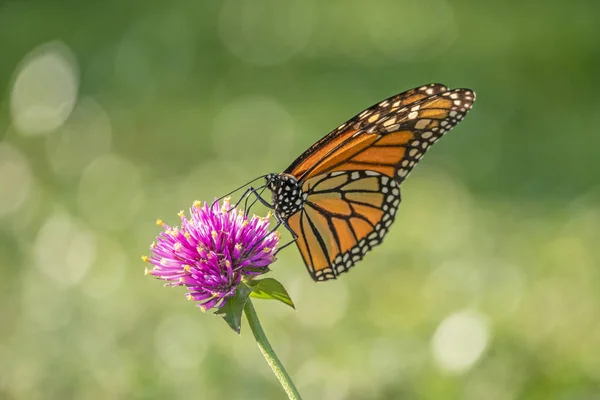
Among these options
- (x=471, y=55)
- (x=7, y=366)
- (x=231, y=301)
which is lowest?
(x=231, y=301)

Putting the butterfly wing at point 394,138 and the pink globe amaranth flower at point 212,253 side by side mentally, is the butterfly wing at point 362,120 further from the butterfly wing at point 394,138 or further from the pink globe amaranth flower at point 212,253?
the pink globe amaranth flower at point 212,253

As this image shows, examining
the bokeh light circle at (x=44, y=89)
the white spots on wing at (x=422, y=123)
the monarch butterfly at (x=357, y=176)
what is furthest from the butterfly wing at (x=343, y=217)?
the bokeh light circle at (x=44, y=89)

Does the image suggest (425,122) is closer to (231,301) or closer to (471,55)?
(231,301)

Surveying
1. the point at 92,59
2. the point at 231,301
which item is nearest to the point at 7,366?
the point at 231,301

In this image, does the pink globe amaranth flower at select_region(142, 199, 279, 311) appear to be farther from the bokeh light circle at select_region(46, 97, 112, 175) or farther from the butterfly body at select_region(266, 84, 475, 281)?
the bokeh light circle at select_region(46, 97, 112, 175)

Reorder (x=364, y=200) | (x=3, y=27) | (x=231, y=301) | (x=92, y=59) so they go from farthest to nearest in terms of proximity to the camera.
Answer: (x=3, y=27) → (x=92, y=59) → (x=364, y=200) → (x=231, y=301)

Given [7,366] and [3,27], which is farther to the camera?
[3,27]
